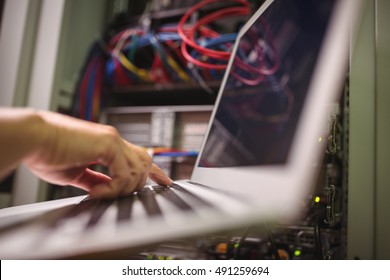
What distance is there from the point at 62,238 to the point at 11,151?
0.14 meters

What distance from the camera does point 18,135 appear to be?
0.33m

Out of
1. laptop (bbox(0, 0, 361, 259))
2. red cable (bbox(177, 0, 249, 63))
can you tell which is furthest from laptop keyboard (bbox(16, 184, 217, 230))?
red cable (bbox(177, 0, 249, 63))

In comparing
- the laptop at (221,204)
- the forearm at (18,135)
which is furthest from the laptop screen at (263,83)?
the forearm at (18,135)

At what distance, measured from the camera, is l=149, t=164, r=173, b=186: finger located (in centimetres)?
57

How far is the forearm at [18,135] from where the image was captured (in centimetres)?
32

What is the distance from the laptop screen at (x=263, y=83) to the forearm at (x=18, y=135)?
406 mm

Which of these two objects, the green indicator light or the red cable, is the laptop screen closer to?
the red cable

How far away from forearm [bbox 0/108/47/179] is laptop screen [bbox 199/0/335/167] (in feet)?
1.33

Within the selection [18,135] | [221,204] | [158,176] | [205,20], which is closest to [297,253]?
[158,176]

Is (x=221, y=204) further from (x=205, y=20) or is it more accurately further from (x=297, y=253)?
(x=205, y=20)

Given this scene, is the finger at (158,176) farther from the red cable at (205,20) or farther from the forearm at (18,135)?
the red cable at (205,20)

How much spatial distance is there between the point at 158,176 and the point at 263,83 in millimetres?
656

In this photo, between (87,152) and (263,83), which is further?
(263,83)
